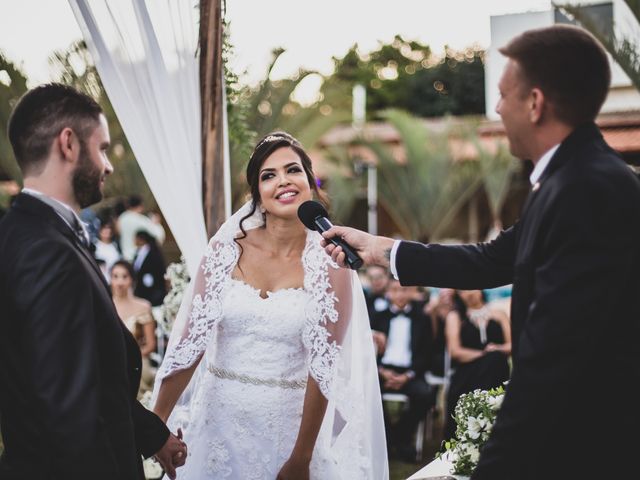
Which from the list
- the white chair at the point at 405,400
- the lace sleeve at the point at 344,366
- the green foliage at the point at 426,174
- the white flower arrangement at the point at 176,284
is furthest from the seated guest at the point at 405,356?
the green foliage at the point at 426,174

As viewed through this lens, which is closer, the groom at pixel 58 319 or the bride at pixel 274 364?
the groom at pixel 58 319

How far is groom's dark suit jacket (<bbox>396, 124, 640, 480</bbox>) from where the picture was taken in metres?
1.86

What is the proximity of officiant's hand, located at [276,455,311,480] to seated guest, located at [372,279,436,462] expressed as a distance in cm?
466

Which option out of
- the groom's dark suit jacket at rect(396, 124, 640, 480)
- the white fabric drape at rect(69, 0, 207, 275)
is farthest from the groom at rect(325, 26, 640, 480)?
the white fabric drape at rect(69, 0, 207, 275)

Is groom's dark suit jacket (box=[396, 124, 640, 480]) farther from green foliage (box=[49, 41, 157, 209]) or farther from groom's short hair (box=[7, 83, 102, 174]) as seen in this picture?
green foliage (box=[49, 41, 157, 209])

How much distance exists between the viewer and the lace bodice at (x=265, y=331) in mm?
3494

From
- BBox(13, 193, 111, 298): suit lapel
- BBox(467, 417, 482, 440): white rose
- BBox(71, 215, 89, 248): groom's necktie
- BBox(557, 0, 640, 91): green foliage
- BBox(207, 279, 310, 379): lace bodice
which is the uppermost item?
BBox(557, 0, 640, 91): green foliage

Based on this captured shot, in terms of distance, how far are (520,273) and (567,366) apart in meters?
0.31

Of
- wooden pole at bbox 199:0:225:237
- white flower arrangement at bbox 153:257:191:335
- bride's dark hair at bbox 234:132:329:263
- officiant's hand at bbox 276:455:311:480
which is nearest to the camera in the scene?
officiant's hand at bbox 276:455:311:480

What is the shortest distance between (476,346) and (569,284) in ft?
19.4

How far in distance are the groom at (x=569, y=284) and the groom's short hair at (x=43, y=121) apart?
131 cm

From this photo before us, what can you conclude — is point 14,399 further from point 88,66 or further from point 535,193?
point 88,66

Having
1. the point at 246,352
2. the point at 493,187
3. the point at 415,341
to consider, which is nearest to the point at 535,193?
the point at 246,352

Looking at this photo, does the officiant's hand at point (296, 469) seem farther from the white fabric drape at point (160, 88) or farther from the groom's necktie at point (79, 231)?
the groom's necktie at point (79, 231)
